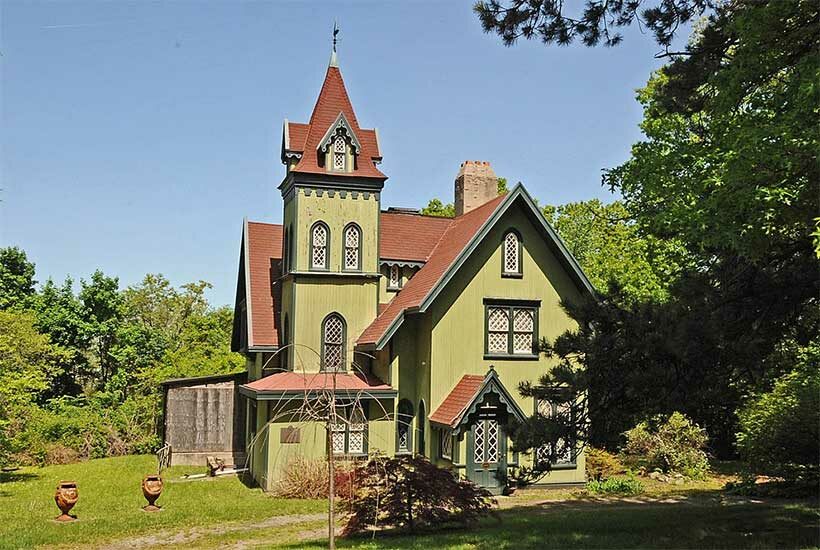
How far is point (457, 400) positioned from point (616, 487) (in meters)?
5.52

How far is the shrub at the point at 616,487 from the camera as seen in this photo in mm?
23281

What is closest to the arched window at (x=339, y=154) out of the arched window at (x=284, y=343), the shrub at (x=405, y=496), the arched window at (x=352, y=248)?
the arched window at (x=352, y=248)

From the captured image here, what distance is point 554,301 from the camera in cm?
2497

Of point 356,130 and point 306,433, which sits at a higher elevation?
point 356,130

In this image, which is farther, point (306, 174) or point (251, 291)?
point (251, 291)

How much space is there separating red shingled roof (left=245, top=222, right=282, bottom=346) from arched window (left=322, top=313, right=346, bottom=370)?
2186 millimetres

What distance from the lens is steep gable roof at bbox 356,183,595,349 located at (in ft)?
77.0

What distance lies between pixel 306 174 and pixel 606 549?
15.2 metres

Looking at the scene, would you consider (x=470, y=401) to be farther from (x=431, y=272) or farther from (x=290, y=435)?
(x=290, y=435)

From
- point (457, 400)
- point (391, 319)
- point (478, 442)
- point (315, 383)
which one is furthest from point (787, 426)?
point (315, 383)

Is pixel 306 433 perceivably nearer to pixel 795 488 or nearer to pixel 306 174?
pixel 306 174

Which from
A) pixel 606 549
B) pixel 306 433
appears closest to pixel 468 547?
pixel 606 549

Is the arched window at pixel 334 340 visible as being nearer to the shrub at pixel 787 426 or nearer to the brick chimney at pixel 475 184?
the brick chimney at pixel 475 184

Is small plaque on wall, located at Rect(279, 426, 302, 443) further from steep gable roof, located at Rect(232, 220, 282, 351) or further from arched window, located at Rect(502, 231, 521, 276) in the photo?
arched window, located at Rect(502, 231, 521, 276)
